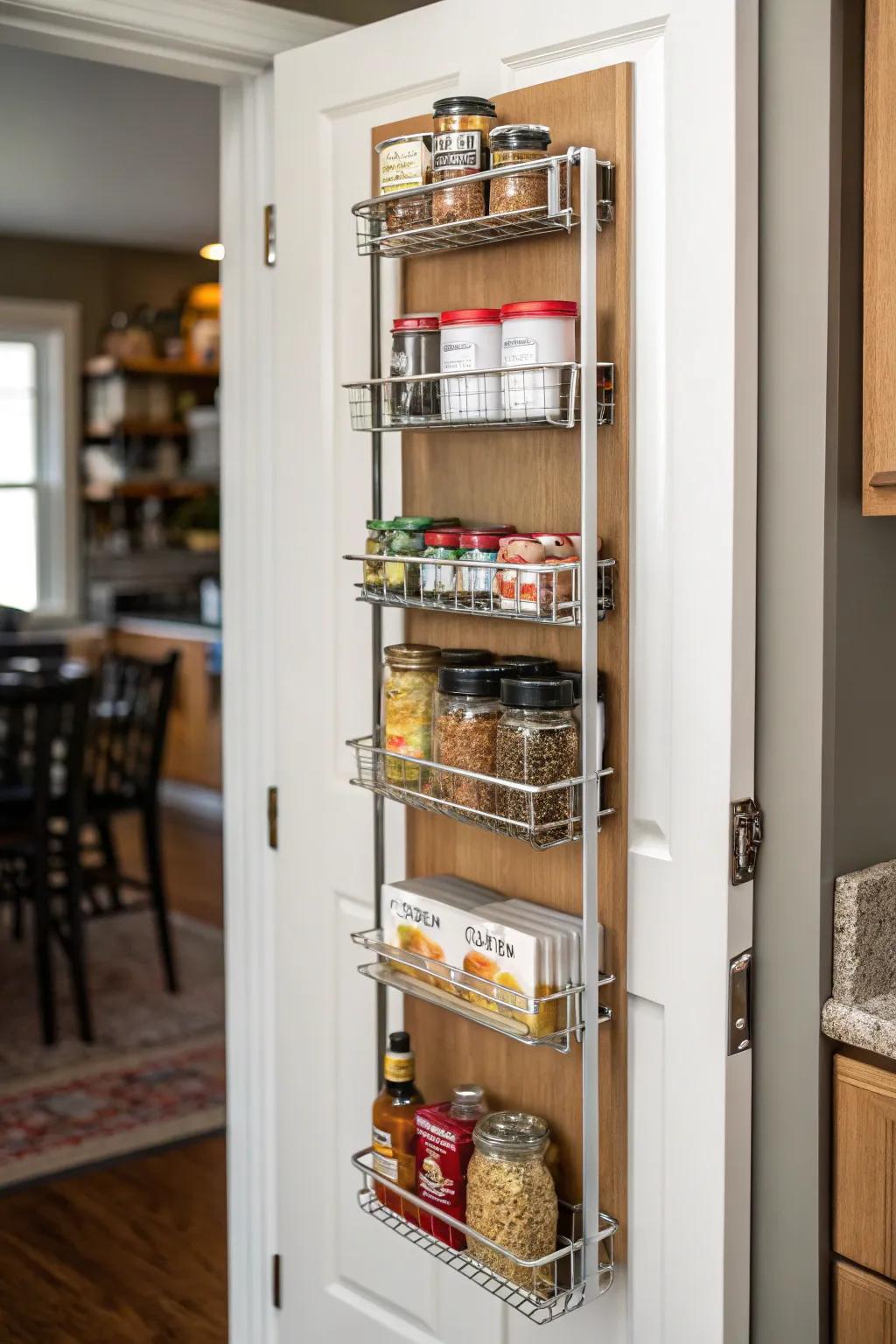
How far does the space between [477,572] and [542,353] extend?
0.25 m

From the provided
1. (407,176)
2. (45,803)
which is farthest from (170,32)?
(45,803)

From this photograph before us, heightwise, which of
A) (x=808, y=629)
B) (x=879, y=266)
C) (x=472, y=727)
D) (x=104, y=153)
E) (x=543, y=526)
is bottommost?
(x=472, y=727)

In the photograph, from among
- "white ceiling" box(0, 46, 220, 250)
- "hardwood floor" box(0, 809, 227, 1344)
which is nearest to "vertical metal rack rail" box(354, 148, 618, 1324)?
"hardwood floor" box(0, 809, 227, 1344)

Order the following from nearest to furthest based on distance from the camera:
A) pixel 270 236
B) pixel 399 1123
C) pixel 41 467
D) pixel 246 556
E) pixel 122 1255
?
pixel 399 1123, pixel 270 236, pixel 246 556, pixel 122 1255, pixel 41 467

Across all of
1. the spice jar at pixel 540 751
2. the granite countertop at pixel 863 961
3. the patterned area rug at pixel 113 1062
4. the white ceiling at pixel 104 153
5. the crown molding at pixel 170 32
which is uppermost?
the white ceiling at pixel 104 153

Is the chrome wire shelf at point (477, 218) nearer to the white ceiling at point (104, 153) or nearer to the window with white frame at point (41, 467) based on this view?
the white ceiling at point (104, 153)

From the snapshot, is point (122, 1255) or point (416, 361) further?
point (122, 1255)

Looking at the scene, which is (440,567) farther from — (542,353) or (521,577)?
(542,353)

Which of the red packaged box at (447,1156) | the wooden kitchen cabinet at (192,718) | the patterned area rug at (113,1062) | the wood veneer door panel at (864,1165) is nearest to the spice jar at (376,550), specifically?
the red packaged box at (447,1156)

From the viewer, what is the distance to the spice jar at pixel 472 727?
1.59m

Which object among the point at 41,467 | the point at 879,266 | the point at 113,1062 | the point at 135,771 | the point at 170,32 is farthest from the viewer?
the point at 41,467

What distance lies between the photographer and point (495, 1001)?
1.55 m

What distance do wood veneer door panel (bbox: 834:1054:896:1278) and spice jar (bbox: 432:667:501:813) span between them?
50 centimetres

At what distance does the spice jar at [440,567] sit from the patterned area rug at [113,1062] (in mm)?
2166
